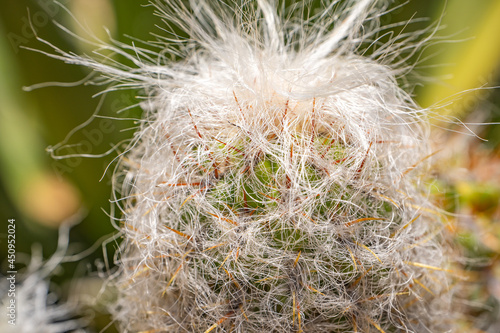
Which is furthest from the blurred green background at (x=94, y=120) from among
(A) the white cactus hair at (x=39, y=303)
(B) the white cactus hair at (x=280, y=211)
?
(B) the white cactus hair at (x=280, y=211)

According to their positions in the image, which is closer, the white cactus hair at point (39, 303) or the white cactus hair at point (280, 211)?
the white cactus hair at point (280, 211)

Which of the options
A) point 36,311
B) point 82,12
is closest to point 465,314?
point 36,311

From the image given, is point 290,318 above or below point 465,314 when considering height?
above

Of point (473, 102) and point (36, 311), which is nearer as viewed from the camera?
point (36, 311)

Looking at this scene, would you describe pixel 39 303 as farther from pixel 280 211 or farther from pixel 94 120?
pixel 280 211

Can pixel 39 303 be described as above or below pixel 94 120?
below

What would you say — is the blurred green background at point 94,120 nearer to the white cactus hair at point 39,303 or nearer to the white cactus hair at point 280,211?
the white cactus hair at point 39,303

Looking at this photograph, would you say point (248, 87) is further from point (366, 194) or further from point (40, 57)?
point (40, 57)

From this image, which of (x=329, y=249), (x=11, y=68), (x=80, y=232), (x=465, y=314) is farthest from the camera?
(x=80, y=232)

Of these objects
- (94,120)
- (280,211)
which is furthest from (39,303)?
(280,211)
